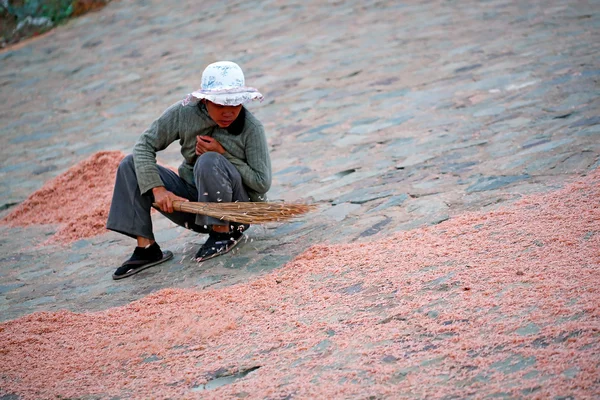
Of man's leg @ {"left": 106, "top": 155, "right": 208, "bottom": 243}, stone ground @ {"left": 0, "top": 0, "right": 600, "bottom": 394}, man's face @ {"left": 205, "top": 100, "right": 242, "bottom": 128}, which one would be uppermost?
man's face @ {"left": 205, "top": 100, "right": 242, "bottom": 128}

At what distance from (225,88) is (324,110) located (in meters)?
2.90

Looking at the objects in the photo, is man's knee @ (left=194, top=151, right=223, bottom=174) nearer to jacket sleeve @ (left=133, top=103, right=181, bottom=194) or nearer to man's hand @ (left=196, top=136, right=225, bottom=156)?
man's hand @ (left=196, top=136, right=225, bottom=156)

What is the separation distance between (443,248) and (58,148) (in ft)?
14.6

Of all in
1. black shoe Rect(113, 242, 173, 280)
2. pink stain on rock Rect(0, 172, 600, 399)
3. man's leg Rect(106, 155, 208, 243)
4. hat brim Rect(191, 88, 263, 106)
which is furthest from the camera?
black shoe Rect(113, 242, 173, 280)

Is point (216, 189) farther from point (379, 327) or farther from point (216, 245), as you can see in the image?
point (379, 327)

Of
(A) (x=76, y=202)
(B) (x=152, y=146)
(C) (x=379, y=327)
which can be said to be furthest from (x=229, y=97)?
(A) (x=76, y=202)

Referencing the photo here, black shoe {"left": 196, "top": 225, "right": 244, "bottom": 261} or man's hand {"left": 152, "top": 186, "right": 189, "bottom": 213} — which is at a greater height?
man's hand {"left": 152, "top": 186, "right": 189, "bottom": 213}

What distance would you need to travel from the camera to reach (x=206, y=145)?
3.73 m

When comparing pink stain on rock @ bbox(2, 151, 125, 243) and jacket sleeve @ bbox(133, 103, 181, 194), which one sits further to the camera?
pink stain on rock @ bbox(2, 151, 125, 243)

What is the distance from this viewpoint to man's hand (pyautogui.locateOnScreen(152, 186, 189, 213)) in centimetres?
372

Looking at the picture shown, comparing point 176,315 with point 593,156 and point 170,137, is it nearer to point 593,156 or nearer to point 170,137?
point 170,137

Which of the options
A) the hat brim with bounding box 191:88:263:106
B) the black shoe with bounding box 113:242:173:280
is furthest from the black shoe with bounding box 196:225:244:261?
the hat brim with bounding box 191:88:263:106

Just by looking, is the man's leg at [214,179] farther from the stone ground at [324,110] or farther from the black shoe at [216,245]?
the stone ground at [324,110]

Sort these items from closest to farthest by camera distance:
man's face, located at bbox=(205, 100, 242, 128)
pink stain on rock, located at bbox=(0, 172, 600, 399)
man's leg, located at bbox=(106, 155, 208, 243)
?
pink stain on rock, located at bbox=(0, 172, 600, 399), man's face, located at bbox=(205, 100, 242, 128), man's leg, located at bbox=(106, 155, 208, 243)
